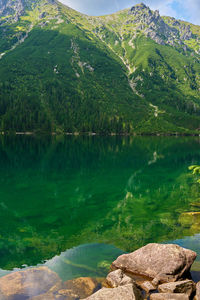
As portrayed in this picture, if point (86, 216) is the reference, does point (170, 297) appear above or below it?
above

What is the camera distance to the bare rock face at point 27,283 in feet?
48.6

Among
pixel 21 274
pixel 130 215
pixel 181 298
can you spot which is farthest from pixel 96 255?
pixel 130 215

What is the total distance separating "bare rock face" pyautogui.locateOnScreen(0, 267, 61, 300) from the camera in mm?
14805

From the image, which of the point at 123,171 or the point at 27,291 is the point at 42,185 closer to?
the point at 123,171

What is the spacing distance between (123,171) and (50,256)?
46.6 metres

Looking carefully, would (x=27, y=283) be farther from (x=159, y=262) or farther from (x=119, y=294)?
(x=159, y=262)

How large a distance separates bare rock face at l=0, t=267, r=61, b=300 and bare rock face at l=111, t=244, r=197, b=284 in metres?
4.96

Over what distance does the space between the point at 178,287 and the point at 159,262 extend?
2.74 m

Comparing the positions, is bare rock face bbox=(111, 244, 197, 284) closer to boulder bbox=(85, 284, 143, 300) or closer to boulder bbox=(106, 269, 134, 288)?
boulder bbox=(106, 269, 134, 288)

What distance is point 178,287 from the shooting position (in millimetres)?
14523

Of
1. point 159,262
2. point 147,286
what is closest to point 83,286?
point 147,286

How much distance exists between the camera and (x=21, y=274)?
1733 cm

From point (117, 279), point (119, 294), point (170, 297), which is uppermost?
point (119, 294)

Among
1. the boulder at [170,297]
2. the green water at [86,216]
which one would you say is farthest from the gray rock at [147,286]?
the green water at [86,216]
